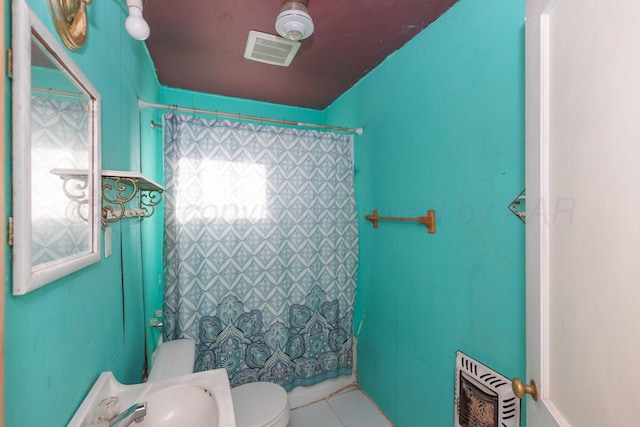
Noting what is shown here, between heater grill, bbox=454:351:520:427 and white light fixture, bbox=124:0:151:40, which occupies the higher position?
white light fixture, bbox=124:0:151:40

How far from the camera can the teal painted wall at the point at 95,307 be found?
0.54m

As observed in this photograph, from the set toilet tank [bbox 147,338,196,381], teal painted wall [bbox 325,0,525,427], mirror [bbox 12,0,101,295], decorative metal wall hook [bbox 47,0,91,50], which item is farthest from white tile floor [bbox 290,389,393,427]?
decorative metal wall hook [bbox 47,0,91,50]

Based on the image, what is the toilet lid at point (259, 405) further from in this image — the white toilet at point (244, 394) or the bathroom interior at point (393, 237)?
the bathroom interior at point (393, 237)

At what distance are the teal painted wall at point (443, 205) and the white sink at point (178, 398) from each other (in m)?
1.01

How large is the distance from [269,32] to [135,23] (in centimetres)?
78

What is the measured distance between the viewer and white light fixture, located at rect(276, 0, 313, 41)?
1.18m

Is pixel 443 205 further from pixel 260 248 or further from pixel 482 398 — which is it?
pixel 260 248

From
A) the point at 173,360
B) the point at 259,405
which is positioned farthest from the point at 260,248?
the point at 259,405

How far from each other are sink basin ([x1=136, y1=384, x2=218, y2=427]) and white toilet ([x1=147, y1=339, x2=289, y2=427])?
0.25 m

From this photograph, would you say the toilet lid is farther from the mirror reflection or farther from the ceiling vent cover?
the ceiling vent cover

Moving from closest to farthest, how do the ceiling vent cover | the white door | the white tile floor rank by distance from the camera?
the white door → the ceiling vent cover → the white tile floor

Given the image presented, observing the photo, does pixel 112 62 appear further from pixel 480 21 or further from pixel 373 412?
pixel 373 412

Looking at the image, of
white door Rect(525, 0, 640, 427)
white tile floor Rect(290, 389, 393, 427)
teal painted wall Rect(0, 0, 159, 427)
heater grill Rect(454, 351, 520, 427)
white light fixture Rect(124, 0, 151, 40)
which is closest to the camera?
white door Rect(525, 0, 640, 427)

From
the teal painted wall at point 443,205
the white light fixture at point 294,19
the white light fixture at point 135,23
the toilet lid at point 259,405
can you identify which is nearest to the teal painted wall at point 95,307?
the white light fixture at point 135,23
